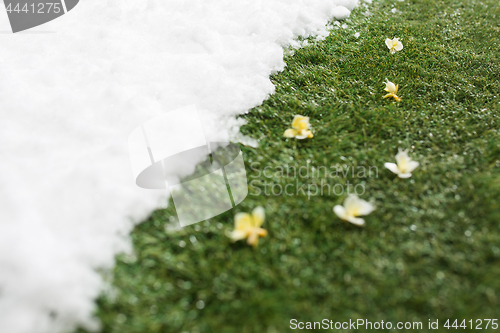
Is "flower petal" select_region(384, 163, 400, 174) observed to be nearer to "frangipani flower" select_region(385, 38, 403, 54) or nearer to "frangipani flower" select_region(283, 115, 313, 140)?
"frangipani flower" select_region(283, 115, 313, 140)

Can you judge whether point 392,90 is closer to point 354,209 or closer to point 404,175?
point 404,175

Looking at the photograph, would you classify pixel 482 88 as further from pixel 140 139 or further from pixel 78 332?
pixel 78 332

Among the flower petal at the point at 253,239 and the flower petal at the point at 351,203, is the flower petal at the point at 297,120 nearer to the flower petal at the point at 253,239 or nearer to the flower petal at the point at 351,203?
the flower petal at the point at 351,203

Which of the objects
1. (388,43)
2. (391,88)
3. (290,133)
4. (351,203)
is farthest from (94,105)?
(388,43)

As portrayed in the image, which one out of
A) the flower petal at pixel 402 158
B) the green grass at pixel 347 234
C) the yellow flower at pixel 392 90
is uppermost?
the yellow flower at pixel 392 90

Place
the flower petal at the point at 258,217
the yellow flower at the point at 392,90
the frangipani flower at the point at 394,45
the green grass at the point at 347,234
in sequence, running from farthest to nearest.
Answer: the frangipani flower at the point at 394,45
the yellow flower at the point at 392,90
the flower petal at the point at 258,217
the green grass at the point at 347,234

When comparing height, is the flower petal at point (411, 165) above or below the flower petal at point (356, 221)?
above

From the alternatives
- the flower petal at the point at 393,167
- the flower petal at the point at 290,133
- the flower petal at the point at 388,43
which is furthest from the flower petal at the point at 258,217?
the flower petal at the point at 388,43

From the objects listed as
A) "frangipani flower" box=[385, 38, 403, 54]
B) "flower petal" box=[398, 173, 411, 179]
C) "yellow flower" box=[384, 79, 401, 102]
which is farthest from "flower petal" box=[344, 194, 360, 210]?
"frangipani flower" box=[385, 38, 403, 54]
